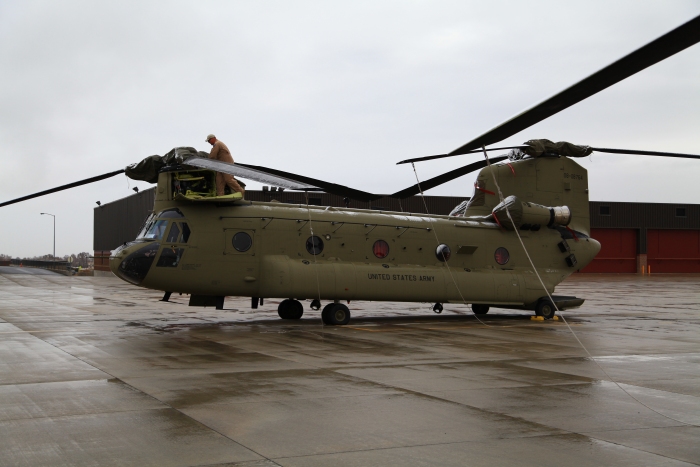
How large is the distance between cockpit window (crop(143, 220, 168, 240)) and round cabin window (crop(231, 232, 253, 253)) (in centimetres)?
170

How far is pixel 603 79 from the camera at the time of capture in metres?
4.20

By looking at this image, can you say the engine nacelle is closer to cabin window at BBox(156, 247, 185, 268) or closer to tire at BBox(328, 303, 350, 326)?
tire at BBox(328, 303, 350, 326)

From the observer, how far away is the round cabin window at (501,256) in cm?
1987

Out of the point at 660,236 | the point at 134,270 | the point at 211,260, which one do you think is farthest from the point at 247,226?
the point at 660,236

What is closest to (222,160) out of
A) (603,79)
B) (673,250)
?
(603,79)

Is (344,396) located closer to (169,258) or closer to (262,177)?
(262,177)

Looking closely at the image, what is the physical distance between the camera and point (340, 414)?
7.22 meters

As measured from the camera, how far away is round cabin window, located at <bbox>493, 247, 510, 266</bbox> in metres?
19.9

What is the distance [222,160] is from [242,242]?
216 centimetres

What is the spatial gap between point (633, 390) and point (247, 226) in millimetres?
10595

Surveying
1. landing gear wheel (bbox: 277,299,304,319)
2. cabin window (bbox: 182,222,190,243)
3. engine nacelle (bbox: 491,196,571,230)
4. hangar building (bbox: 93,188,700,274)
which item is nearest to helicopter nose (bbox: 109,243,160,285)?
cabin window (bbox: 182,222,190,243)

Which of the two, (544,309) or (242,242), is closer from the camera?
(242,242)

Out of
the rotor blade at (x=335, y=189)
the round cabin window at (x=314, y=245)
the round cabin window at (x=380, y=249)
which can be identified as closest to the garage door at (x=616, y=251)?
the round cabin window at (x=380, y=249)

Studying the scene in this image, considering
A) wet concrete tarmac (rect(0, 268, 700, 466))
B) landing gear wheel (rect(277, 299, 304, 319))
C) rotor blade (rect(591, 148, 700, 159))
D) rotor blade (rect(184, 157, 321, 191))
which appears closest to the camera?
wet concrete tarmac (rect(0, 268, 700, 466))
